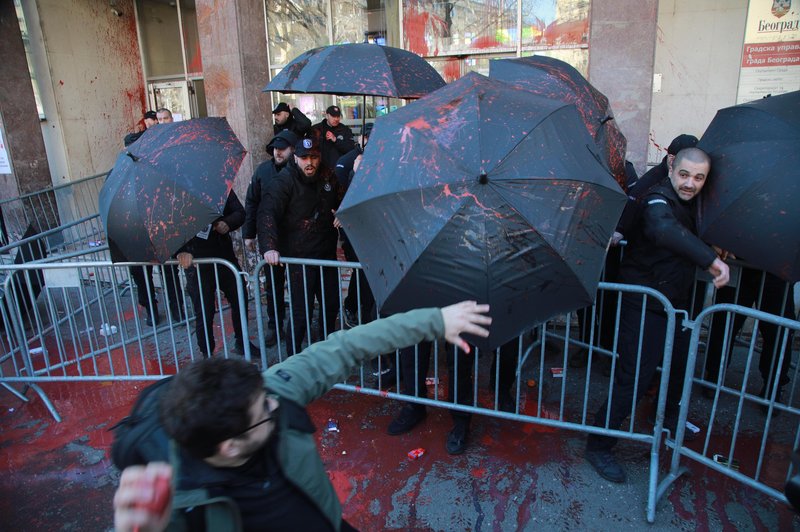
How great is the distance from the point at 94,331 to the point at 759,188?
5681mm

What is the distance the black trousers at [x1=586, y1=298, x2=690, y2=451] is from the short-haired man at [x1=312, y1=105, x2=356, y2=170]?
4698 mm

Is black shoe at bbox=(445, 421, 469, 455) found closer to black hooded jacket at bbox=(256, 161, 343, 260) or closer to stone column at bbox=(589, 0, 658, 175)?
black hooded jacket at bbox=(256, 161, 343, 260)

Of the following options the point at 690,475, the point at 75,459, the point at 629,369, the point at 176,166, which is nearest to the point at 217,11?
the point at 176,166

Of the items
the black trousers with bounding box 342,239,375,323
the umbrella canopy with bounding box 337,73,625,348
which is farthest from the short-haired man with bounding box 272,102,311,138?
the umbrella canopy with bounding box 337,73,625,348

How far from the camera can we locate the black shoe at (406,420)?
4.34 meters

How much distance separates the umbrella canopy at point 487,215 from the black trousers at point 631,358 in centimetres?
113

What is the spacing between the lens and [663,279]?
3.68 m

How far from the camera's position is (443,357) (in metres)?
5.62

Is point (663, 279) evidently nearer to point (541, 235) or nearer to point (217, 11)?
point (541, 235)

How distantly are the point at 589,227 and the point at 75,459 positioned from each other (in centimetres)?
412

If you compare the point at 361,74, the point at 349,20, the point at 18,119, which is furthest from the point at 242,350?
the point at 18,119

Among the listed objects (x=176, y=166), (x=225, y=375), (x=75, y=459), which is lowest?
(x=75, y=459)

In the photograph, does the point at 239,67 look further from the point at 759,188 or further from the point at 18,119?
the point at 759,188

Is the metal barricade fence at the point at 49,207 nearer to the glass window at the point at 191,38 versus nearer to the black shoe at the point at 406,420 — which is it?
the glass window at the point at 191,38
